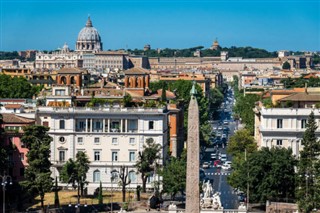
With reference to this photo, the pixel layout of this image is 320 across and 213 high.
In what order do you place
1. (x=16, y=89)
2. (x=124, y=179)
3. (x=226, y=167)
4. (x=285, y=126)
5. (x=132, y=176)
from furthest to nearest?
(x=16, y=89) < (x=226, y=167) < (x=285, y=126) < (x=132, y=176) < (x=124, y=179)

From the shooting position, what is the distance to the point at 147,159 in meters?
75.8

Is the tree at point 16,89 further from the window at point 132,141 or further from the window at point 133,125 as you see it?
the window at point 132,141

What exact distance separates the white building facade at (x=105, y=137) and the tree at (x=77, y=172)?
17.0ft

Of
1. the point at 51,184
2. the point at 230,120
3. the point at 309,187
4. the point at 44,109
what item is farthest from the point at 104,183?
the point at 230,120

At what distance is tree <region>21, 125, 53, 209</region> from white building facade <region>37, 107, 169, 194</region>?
8.79 m

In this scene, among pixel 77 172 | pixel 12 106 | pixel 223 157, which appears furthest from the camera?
pixel 223 157

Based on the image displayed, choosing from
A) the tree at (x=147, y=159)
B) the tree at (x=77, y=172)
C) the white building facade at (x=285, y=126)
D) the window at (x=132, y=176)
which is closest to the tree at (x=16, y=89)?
the window at (x=132, y=176)

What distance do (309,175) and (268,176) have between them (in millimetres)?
4443

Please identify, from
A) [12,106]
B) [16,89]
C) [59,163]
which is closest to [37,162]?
[59,163]

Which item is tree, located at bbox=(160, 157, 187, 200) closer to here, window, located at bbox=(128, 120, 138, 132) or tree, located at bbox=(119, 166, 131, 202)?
tree, located at bbox=(119, 166, 131, 202)

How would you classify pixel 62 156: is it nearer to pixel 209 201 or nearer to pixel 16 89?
pixel 209 201

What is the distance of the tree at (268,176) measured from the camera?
67.5 metres

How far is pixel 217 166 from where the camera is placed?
96.4m

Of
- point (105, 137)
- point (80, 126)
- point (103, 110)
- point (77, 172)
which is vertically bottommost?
point (77, 172)
